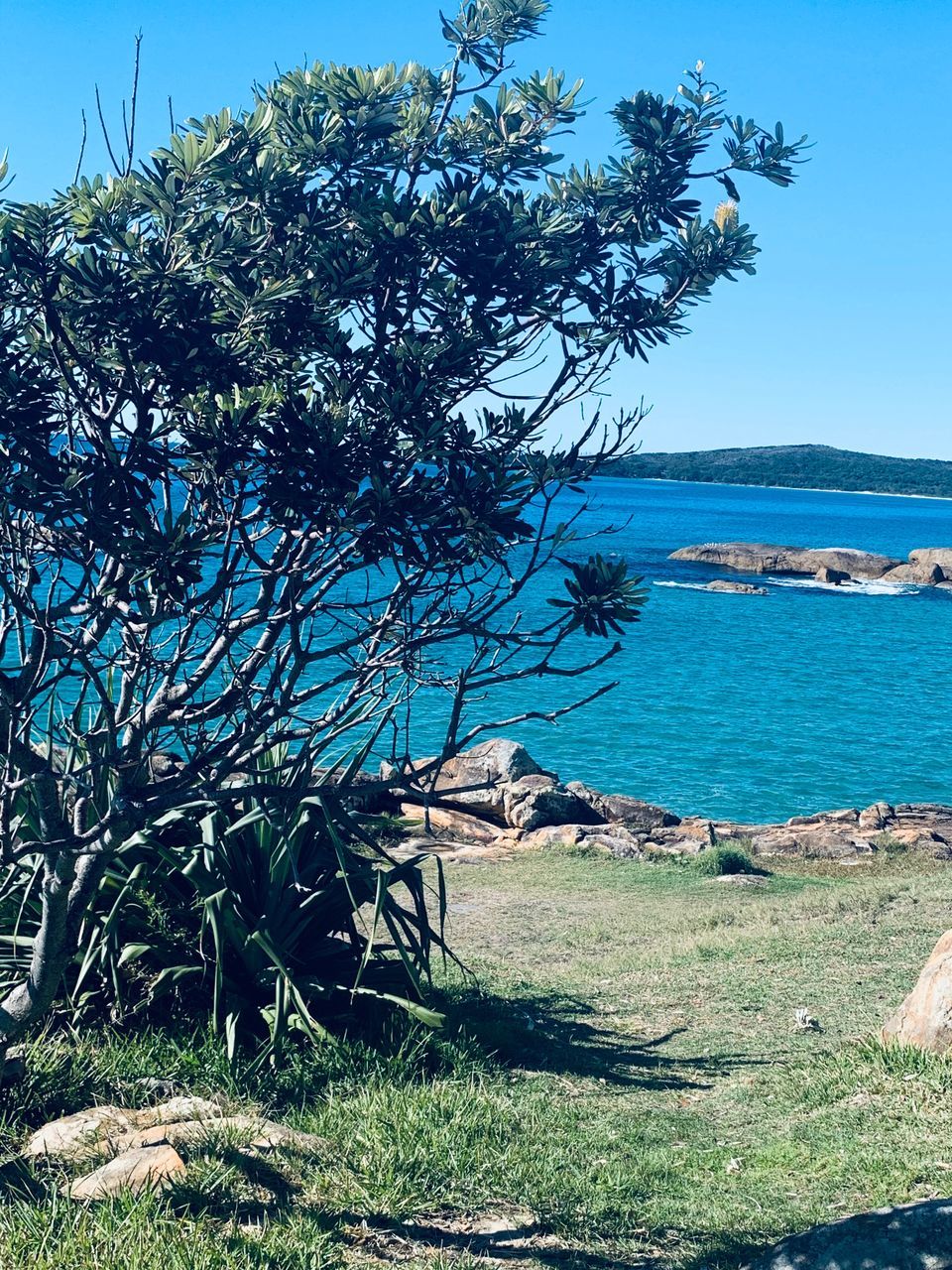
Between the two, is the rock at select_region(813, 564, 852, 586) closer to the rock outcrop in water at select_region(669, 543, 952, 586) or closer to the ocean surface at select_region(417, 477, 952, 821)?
the rock outcrop in water at select_region(669, 543, 952, 586)

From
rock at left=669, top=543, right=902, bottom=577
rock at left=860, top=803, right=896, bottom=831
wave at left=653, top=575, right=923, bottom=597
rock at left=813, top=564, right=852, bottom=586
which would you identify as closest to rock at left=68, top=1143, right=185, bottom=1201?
rock at left=860, top=803, right=896, bottom=831

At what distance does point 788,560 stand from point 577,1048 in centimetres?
7848

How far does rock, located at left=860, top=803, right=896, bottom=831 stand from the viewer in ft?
62.3

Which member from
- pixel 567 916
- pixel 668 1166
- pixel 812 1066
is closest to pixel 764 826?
pixel 567 916

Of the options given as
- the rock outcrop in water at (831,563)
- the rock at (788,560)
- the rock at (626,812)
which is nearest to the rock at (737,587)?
the rock outcrop in water at (831,563)

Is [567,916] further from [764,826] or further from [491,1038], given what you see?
[764,826]

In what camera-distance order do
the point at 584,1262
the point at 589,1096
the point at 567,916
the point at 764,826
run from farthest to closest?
the point at 764,826 < the point at 567,916 < the point at 589,1096 < the point at 584,1262

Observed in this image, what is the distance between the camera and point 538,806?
18.1 meters

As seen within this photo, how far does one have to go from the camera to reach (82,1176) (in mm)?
4586

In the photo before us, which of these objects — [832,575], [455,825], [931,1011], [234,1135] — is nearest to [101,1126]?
[234,1135]

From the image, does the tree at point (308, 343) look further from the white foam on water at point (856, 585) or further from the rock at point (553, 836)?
the white foam on water at point (856, 585)

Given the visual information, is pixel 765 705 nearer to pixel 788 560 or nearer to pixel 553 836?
pixel 553 836

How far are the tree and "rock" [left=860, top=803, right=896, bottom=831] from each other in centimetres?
1573

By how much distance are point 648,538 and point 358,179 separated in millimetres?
100631
